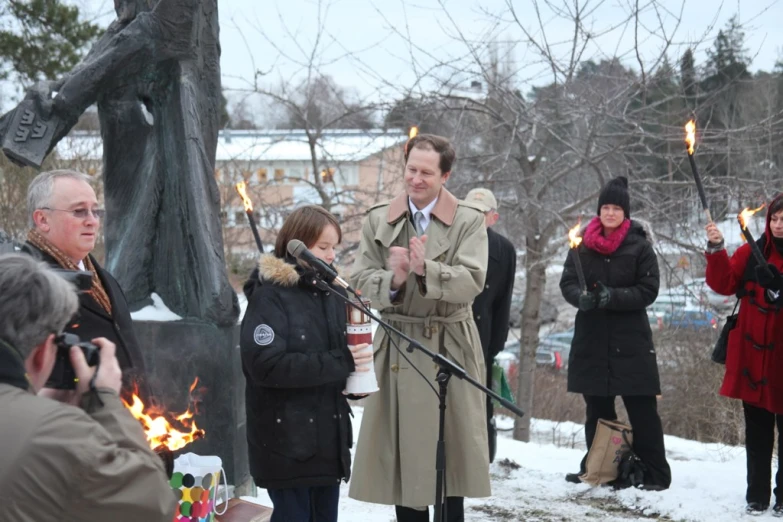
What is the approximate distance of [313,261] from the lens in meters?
3.33

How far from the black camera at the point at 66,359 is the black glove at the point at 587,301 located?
3.90 m

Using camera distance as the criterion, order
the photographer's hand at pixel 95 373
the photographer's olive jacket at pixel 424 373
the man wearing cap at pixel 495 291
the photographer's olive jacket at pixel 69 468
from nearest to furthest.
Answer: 1. the photographer's olive jacket at pixel 69 468
2. the photographer's hand at pixel 95 373
3. the photographer's olive jacket at pixel 424 373
4. the man wearing cap at pixel 495 291

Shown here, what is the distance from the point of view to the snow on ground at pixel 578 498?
5277mm

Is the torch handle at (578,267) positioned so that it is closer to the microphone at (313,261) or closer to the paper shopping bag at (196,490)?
the microphone at (313,261)

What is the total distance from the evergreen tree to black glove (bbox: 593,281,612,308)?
9729 mm

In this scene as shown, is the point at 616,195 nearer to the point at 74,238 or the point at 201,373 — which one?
the point at 201,373

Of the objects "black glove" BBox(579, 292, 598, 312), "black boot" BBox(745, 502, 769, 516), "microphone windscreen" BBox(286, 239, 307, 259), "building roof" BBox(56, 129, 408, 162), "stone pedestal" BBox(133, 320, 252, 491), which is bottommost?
"black boot" BBox(745, 502, 769, 516)

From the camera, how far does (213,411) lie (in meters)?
4.84


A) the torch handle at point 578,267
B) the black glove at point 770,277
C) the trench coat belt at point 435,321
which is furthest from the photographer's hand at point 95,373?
the black glove at point 770,277

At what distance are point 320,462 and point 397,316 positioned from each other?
955mm

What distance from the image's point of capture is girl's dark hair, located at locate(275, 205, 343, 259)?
141 inches

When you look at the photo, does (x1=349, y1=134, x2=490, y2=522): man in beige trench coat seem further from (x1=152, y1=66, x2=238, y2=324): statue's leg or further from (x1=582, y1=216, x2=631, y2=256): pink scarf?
(x1=582, y1=216, x2=631, y2=256): pink scarf

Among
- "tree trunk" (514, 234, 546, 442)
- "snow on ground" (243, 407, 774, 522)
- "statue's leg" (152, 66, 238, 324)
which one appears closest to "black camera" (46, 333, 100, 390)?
"statue's leg" (152, 66, 238, 324)

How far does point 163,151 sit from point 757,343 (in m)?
3.53
